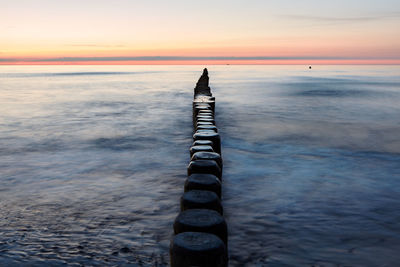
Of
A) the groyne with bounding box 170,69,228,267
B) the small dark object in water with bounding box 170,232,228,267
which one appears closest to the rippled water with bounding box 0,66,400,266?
the groyne with bounding box 170,69,228,267

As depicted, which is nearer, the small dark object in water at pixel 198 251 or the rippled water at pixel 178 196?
the small dark object in water at pixel 198 251

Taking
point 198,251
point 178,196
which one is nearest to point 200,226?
point 198,251

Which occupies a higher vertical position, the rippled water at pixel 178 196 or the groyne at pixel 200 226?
the groyne at pixel 200 226

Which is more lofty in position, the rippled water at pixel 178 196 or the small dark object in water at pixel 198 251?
the small dark object in water at pixel 198 251

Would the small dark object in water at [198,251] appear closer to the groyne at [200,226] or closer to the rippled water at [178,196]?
the groyne at [200,226]

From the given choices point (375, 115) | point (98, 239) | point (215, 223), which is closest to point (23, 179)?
point (98, 239)

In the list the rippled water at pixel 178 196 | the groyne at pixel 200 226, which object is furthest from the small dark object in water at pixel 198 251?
the rippled water at pixel 178 196

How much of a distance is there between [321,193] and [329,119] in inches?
425

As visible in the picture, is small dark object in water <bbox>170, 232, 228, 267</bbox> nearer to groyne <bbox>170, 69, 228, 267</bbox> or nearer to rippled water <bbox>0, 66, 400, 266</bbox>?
groyne <bbox>170, 69, 228, 267</bbox>

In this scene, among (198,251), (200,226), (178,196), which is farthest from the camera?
(178,196)

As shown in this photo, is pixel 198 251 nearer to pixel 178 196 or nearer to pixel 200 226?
pixel 200 226

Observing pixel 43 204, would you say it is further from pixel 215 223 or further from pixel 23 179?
pixel 215 223

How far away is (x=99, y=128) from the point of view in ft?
42.6

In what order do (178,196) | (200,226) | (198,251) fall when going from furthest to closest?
(178,196) → (200,226) → (198,251)
